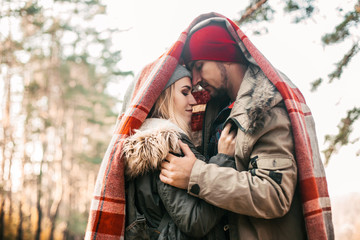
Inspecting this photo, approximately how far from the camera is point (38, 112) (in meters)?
16.0

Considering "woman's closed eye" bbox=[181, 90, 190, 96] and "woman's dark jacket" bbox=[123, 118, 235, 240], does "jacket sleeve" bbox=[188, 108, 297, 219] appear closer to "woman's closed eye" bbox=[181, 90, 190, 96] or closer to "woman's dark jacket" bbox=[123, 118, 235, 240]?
"woman's dark jacket" bbox=[123, 118, 235, 240]

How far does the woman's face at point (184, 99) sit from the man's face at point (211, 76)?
0.11 metres

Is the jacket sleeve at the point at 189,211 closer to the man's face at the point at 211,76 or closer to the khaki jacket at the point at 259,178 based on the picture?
the khaki jacket at the point at 259,178

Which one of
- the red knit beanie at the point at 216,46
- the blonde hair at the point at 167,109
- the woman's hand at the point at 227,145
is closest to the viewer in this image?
the woman's hand at the point at 227,145

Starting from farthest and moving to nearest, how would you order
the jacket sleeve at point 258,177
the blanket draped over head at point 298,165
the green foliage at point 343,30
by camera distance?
the green foliage at point 343,30, the blanket draped over head at point 298,165, the jacket sleeve at point 258,177

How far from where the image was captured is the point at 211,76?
285 centimetres

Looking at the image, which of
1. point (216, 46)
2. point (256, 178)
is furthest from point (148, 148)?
point (216, 46)

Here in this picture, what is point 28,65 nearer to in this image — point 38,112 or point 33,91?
point 33,91

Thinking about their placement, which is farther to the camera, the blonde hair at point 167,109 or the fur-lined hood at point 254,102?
the blonde hair at point 167,109

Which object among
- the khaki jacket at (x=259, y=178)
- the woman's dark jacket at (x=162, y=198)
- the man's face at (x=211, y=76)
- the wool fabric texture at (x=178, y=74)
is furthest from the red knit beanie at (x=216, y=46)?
the woman's dark jacket at (x=162, y=198)

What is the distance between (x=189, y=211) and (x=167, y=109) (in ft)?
3.43

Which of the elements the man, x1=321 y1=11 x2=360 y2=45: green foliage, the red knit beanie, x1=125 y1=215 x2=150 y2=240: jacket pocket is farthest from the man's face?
x1=321 y1=11 x2=360 y2=45: green foliage

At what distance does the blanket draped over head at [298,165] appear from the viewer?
2.06 meters

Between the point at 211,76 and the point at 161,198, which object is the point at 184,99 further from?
the point at 161,198
